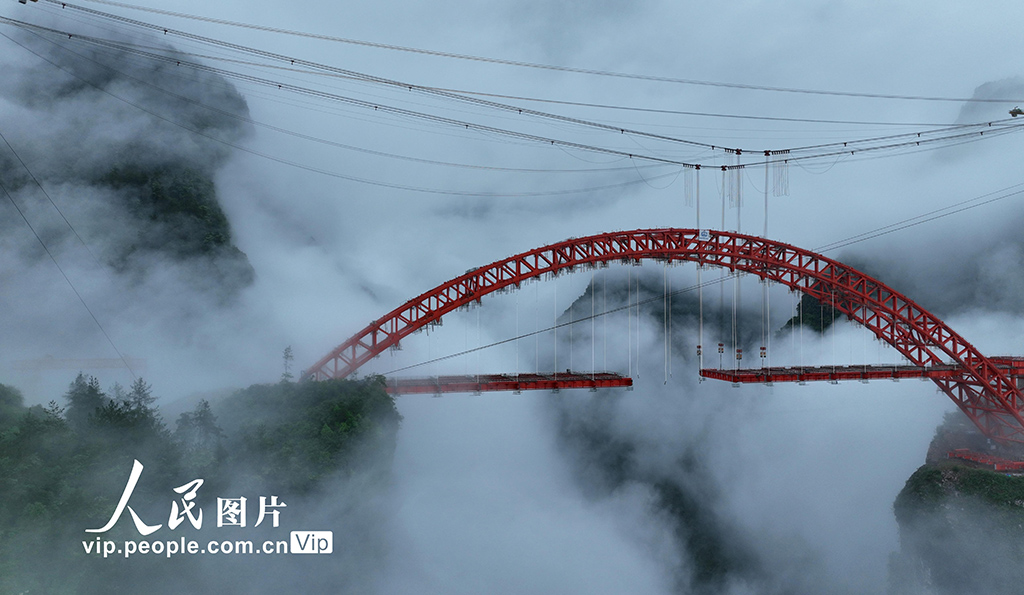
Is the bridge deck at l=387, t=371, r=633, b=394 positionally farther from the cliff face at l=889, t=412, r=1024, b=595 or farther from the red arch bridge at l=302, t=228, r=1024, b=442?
the cliff face at l=889, t=412, r=1024, b=595

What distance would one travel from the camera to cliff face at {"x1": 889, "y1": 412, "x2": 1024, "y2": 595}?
52.5m

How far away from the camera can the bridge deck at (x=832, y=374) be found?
49406 mm

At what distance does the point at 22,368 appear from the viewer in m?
46.3

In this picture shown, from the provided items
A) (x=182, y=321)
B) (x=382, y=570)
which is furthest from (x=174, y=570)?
(x=182, y=321)

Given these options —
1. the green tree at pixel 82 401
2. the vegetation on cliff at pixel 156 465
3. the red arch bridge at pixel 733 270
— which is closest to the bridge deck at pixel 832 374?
the red arch bridge at pixel 733 270

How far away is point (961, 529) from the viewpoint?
55281 millimetres

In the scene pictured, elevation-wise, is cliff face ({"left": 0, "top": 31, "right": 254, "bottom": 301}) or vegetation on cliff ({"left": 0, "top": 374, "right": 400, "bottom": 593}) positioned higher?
cliff face ({"left": 0, "top": 31, "right": 254, "bottom": 301})

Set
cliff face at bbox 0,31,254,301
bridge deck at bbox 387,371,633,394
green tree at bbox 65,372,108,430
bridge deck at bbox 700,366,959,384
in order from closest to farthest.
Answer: green tree at bbox 65,372,108,430
bridge deck at bbox 387,371,633,394
bridge deck at bbox 700,366,959,384
cliff face at bbox 0,31,254,301

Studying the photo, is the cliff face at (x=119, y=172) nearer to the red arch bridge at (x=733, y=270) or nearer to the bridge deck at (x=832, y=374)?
the red arch bridge at (x=733, y=270)

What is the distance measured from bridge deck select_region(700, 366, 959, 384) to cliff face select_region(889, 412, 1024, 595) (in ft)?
33.4

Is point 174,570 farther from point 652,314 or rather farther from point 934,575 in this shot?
point 652,314

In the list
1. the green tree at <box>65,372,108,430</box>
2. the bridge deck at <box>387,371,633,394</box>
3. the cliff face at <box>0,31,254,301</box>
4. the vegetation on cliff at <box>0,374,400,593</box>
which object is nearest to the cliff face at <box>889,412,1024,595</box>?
the bridge deck at <box>387,371,633,394</box>

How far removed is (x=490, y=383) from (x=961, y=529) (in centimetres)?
4668

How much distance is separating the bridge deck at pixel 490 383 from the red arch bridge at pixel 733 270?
0.24 ft
